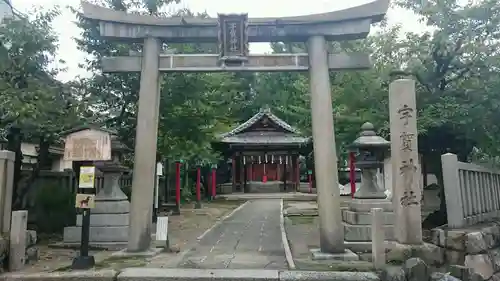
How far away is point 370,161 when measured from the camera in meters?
10.4

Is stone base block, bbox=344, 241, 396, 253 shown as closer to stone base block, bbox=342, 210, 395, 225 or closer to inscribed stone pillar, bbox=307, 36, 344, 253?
stone base block, bbox=342, 210, 395, 225

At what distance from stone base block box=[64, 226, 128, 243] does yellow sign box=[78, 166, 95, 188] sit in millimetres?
3469

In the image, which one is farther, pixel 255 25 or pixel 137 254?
pixel 255 25

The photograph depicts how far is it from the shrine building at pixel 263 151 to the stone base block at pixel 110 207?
898 inches

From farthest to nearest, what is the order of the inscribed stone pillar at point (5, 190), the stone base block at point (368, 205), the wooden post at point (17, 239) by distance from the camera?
1. the stone base block at point (368, 205)
2. the inscribed stone pillar at point (5, 190)
3. the wooden post at point (17, 239)

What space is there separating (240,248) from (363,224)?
2.88m

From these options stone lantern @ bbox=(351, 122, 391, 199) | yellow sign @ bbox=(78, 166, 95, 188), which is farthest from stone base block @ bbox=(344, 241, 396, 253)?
yellow sign @ bbox=(78, 166, 95, 188)

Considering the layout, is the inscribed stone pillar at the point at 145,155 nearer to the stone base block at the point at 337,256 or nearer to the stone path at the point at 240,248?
the stone path at the point at 240,248

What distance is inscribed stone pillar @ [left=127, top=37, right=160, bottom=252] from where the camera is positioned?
8.76m

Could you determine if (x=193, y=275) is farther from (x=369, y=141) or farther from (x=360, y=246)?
(x=369, y=141)

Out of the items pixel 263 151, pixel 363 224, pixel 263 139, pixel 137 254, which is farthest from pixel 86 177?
pixel 263 151

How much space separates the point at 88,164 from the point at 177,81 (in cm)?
498

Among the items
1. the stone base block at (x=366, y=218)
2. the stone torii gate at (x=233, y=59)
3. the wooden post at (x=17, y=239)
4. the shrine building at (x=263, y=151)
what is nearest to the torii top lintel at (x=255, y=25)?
the stone torii gate at (x=233, y=59)

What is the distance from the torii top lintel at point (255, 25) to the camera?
895 centimetres
